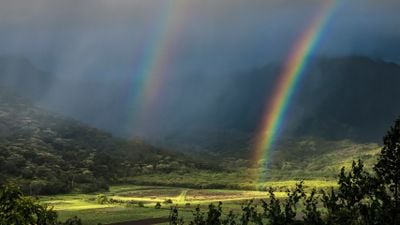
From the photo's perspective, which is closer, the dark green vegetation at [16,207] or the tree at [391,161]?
the dark green vegetation at [16,207]

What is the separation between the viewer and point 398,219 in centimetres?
6862

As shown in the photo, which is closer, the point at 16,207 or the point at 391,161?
the point at 16,207

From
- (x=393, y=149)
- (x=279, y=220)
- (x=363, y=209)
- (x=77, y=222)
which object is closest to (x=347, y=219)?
(x=363, y=209)

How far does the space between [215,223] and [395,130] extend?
51875 millimetres

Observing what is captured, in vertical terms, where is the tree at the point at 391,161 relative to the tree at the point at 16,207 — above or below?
above

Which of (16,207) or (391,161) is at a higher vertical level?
(391,161)

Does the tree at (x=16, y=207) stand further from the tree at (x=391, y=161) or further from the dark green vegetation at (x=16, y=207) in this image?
the tree at (x=391, y=161)

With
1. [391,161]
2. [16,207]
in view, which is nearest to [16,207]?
[16,207]

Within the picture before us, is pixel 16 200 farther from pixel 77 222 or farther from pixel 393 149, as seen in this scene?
pixel 77 222

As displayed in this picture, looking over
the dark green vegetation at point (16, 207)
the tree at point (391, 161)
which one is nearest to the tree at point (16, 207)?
the dark green vegetation at point (16, 207)

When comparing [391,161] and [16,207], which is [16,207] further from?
[391,161]

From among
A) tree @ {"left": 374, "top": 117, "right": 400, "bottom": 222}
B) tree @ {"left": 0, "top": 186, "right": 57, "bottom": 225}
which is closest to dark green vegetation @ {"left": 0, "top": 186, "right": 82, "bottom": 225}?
tree @ {"left": 0, "top": 186, "right": 57, "bottom": 225}

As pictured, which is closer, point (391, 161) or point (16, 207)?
point (16, 207)

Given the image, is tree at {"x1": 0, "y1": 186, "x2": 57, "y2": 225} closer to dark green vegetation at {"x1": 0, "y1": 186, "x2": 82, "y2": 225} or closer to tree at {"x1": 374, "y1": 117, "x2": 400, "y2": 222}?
dark green vegetation at {"x1": 0, "y1": 186, "x2": 82, "y2": 225}
